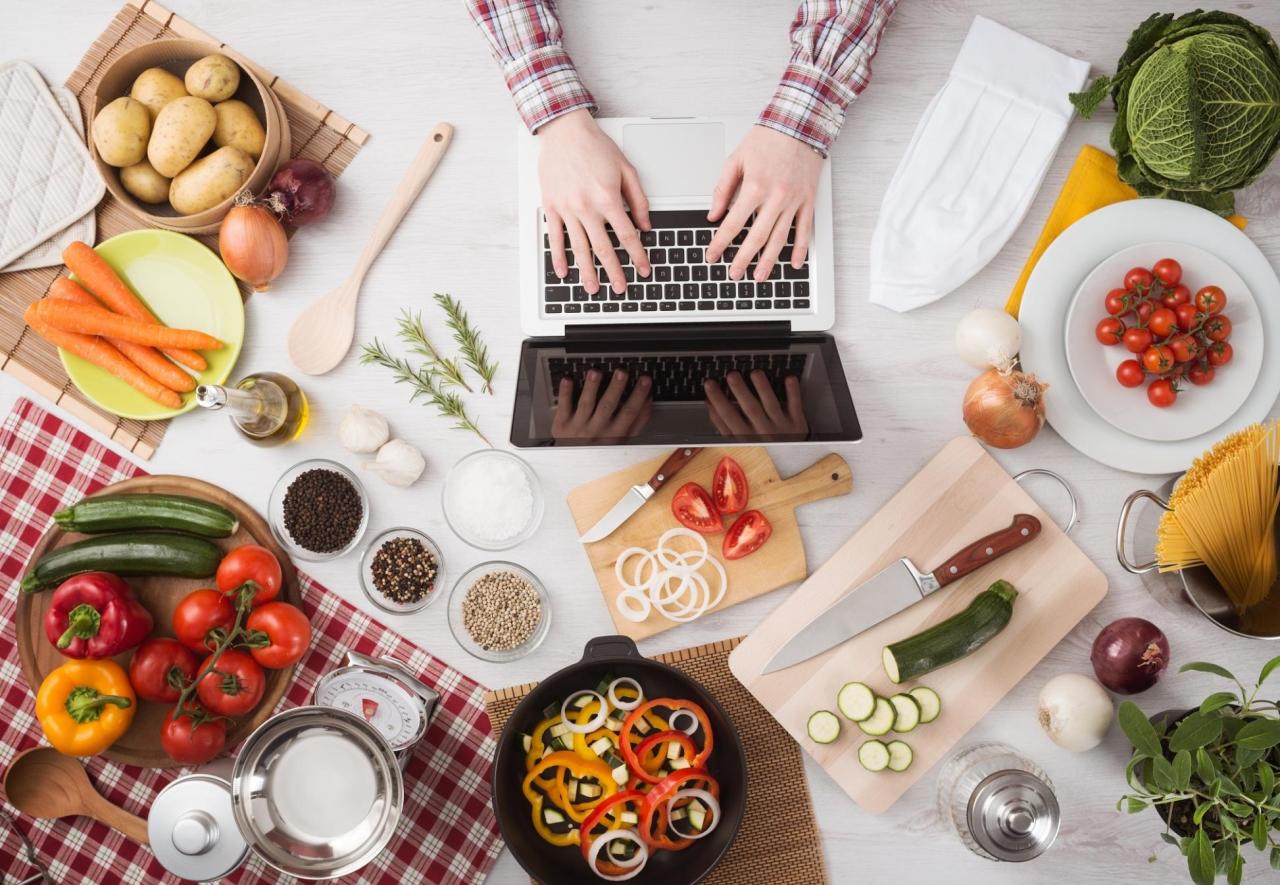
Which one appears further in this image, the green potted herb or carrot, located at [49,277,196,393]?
carrot, located at [49,277,196,393]

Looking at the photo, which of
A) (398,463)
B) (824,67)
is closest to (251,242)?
(398,463)

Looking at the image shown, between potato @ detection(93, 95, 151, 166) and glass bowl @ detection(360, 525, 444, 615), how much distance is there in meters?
0.74

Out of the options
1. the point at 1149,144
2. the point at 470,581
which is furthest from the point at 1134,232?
the point at 470,581

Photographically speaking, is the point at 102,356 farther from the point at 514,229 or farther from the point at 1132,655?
A: the point at 1132,655

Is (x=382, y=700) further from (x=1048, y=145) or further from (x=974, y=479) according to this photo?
(x=1048, y=145)

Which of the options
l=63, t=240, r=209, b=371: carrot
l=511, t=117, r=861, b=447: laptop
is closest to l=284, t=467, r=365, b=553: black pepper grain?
l=63, t=240, r=209, b=371: carrot

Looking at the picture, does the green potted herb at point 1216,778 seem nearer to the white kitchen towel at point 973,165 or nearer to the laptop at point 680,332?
the laptop at point 680,332

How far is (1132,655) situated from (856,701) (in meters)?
0.44

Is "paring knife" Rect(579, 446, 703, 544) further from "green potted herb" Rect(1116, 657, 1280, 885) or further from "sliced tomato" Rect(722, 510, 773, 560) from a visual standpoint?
"green potted herb" Rect(1116, 657, 1280, 885)

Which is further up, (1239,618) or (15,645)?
(1239,618)

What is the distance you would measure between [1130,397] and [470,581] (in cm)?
115

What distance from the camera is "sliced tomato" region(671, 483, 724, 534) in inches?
56.1

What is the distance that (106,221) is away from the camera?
1468mm

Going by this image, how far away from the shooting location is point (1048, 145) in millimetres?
1416
